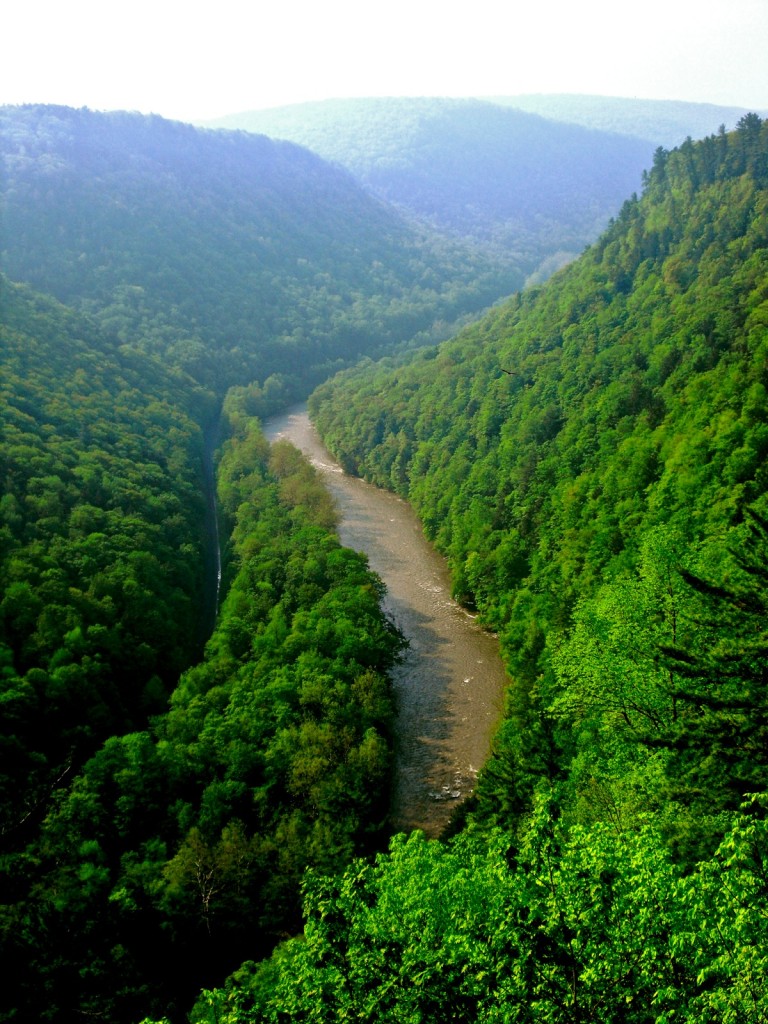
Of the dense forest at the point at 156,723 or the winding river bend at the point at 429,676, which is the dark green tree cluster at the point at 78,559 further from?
the winding river bend at the point at 429,676

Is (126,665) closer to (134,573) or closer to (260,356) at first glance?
(134,573)

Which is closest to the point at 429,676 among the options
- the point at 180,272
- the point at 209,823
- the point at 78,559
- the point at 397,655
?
the point at 397,655

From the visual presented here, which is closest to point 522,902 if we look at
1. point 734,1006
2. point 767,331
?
point 734,1006

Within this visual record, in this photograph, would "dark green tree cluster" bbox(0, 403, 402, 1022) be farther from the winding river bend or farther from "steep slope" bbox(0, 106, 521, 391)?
"steep slope" bbox(0, 106, 521, 391)

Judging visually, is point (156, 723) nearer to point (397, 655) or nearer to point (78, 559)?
point (78, 559)

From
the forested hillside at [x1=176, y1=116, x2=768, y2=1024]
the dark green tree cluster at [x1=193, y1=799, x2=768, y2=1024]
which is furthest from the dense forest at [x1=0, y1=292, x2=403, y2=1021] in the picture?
the dark green tree cluster at [x1=193, y1=799, x2=768, y2=1024]
